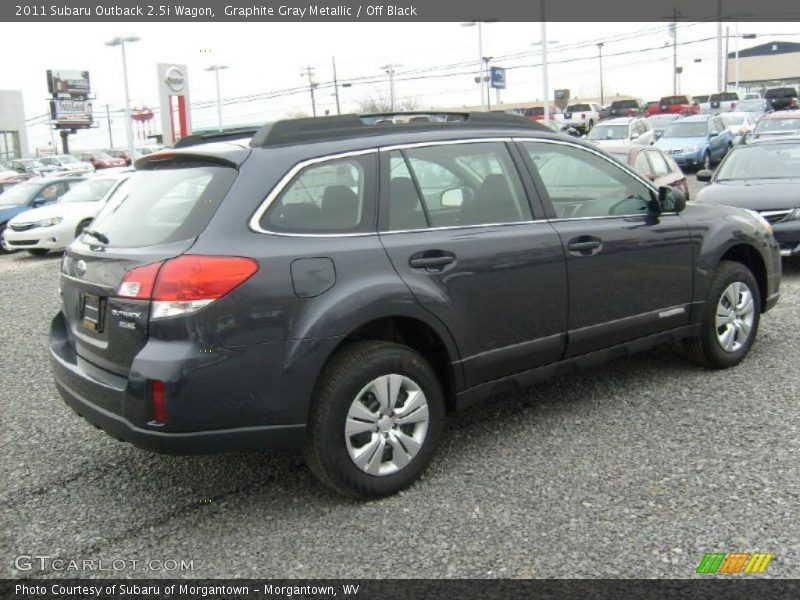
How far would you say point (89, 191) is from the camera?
16.4 metres

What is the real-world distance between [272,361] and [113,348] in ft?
2.46

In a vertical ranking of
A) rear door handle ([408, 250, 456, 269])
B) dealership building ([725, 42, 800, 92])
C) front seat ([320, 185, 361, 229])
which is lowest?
rear door handle ([408, 250, 456, 269])

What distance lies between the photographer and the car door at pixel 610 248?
15.2 feet

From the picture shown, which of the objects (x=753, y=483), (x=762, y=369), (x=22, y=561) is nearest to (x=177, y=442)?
(x=22, y=561)

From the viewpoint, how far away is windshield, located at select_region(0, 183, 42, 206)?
17.4 meters

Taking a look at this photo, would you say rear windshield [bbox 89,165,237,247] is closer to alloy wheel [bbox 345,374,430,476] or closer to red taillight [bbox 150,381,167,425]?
red taillight [bbox 150,381,167,425]

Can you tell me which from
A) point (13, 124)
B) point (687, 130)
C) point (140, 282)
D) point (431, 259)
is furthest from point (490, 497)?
point (13, 124)

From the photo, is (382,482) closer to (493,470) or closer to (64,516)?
(493,470)

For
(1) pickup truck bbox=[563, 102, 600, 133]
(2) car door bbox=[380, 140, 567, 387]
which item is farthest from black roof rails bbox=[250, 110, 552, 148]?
(1) pickup truck bbox=[563, 102, 600, 133]

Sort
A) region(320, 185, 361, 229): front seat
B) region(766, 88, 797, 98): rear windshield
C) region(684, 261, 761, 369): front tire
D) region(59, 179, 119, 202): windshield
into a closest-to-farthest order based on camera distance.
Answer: region(320, 185, 361, 229): front seat < region(684, 261, 761, 369): front tire < region(59, 179, 119, 202): windshield < region(766, 88, 797, 98): rear windshield

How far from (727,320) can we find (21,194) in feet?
53.1

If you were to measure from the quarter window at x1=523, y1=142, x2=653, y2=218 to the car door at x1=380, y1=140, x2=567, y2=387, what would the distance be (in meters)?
0.20

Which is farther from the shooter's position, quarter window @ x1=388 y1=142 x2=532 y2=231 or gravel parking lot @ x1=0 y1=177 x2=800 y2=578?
quarter window @ x1=388 y1=142 x2=532 y2=231

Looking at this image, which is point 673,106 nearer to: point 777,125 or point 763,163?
point 777,125
